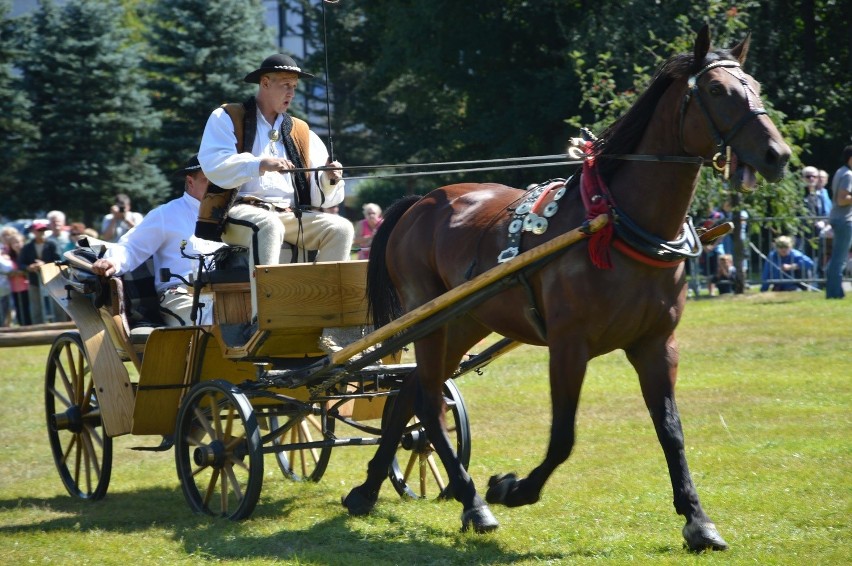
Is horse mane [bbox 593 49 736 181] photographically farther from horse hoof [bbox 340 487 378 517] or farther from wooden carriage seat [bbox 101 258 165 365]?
wooden carriage seat [bbox 101 258 165 365]

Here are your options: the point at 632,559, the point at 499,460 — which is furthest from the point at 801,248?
the point at 632,559

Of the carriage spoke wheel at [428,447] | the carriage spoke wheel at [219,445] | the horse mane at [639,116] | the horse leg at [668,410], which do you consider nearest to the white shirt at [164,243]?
the carriage spoke wheel at [219,445]

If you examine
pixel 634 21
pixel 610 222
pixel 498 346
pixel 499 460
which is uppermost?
pixel 634 21

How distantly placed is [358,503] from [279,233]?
1631 mm

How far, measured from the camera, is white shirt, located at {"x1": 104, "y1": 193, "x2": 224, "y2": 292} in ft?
27.2

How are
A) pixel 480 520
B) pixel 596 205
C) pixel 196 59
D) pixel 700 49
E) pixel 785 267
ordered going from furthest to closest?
pixel 196 59, pixel 785 267, pixel 480 520, pixel 596 205, pixel 700 49

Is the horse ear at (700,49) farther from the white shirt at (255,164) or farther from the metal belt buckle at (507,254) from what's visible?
the white shirt at (255,164)

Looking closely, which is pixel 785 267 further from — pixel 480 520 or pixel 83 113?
pixel 83 113

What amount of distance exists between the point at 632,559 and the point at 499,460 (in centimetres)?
304

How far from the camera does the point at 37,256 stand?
17328 millimetres

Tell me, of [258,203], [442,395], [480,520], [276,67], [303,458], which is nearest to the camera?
[480,520]

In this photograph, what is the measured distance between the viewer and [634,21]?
84.8ft

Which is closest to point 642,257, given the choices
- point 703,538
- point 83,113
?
point 703,538

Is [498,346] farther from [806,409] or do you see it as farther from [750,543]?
[806,409]
